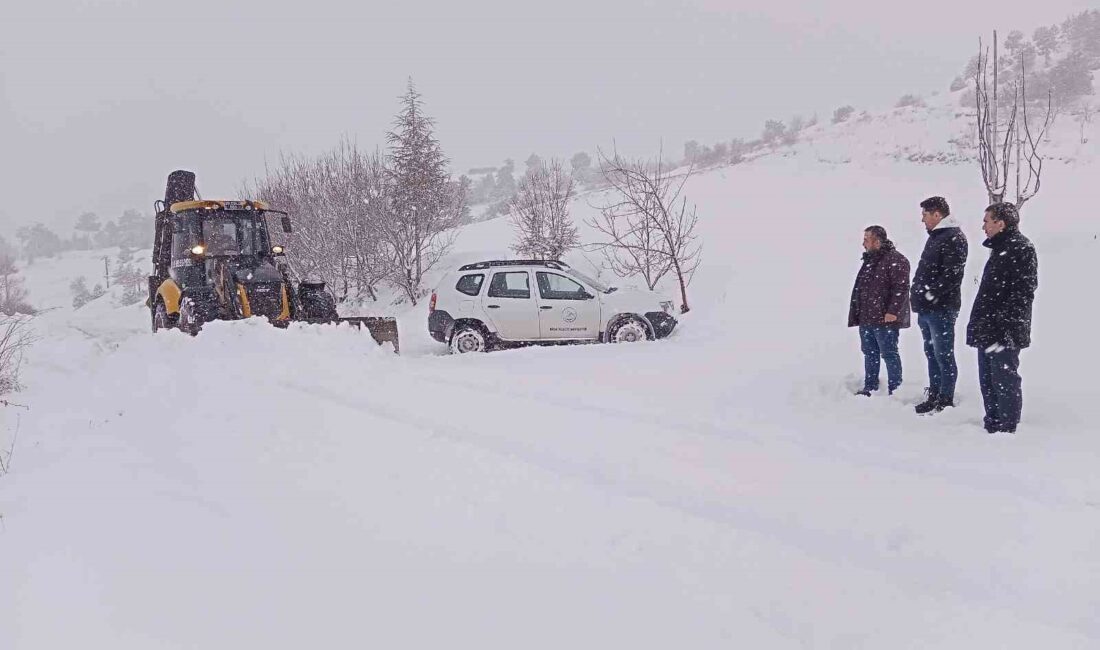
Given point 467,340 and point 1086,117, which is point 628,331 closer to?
point 467,340

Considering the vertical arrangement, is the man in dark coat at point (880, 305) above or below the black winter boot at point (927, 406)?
above

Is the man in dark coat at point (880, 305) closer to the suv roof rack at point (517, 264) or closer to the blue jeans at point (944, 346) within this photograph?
the blue jeans at point (944, 346)

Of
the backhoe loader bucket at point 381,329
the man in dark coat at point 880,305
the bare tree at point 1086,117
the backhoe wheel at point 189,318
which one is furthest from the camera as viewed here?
the bare tree at point 1086,117

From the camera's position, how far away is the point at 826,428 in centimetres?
547

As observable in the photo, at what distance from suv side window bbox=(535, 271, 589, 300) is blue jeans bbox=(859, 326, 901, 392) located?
4.89 metres

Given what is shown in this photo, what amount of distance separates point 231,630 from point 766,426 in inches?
167

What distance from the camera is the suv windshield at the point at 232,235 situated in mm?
10508

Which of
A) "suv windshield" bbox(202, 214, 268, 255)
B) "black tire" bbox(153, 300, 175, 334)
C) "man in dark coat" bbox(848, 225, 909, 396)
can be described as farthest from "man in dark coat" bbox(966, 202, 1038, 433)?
"black tire" bbox(153, 300, 175, 334)

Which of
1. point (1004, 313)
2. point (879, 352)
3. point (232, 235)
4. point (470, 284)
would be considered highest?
point (232, 235)

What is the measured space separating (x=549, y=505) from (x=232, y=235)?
29.1 feet

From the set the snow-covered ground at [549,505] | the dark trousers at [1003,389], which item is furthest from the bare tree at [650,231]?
the dark trousers at [1003,389]

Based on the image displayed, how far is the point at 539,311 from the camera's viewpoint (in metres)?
10.5

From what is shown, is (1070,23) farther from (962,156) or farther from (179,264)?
(179,264)

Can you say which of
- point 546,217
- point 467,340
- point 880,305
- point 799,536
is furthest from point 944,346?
point 546,217
